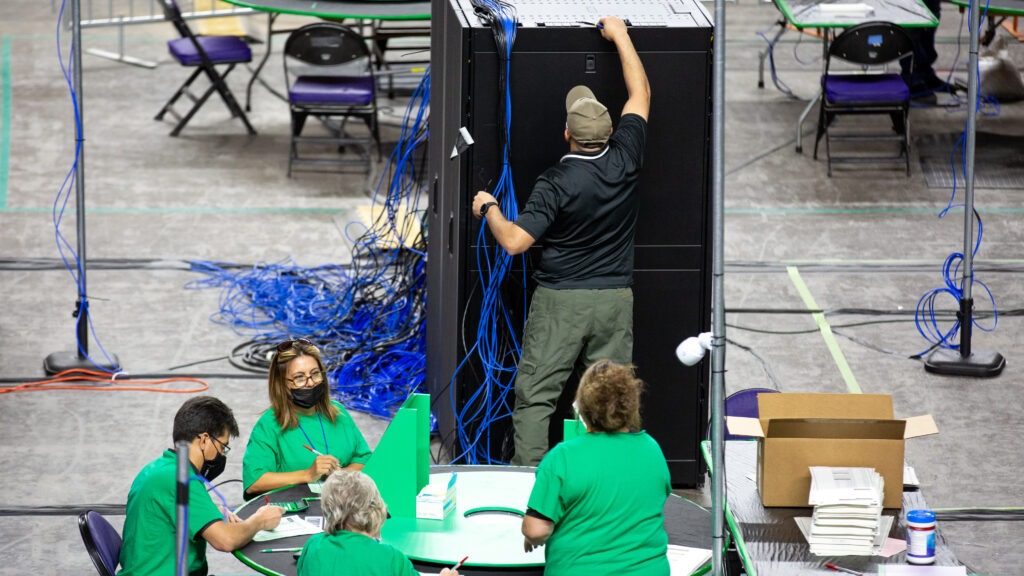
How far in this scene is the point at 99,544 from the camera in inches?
208

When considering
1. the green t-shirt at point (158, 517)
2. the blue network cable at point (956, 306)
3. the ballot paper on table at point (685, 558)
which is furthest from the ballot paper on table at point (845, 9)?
the green t-shirt at point (158, 517)

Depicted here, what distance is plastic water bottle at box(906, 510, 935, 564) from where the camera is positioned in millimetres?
5031

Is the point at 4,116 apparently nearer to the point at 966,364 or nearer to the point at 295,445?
the point at 966,364

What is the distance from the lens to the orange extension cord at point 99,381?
8.98 m

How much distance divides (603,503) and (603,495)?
27 mm

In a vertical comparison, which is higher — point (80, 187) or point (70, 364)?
point (80, 187)

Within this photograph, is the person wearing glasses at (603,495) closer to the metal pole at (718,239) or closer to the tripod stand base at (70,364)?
the metal pole at (718,239)

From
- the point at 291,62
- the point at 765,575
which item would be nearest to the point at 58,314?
the point at 765,575

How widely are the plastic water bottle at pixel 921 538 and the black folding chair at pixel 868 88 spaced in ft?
26.9

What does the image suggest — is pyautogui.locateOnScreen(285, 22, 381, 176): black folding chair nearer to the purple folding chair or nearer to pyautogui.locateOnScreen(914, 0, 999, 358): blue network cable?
pyautogui.locateOnScreen(914, 0, 999, 358): blue network cable

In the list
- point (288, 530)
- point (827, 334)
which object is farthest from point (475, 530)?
point (827, 334)

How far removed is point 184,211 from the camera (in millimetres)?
12336

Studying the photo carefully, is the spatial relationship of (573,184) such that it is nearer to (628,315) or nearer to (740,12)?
(628,315)

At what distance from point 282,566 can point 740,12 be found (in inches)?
600
